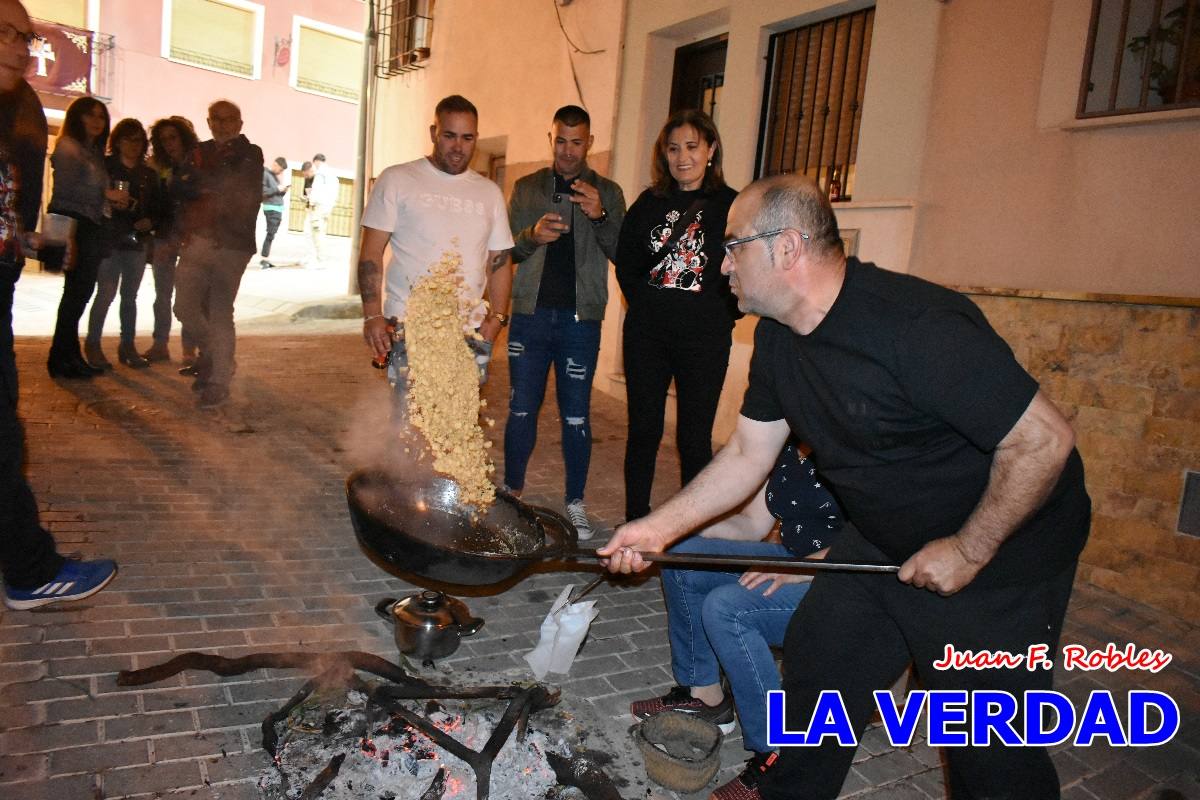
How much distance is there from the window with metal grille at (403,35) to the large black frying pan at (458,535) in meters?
12.4

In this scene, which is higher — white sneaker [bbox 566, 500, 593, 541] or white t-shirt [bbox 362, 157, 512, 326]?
white t-shirt [bbox 362, 157, 512, 326]

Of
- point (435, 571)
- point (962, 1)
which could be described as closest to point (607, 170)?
point (962, 1)

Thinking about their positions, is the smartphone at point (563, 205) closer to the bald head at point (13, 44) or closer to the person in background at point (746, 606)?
the person in background at point (746, 606)

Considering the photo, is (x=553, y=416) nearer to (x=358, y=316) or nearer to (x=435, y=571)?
(x=435, y=571)

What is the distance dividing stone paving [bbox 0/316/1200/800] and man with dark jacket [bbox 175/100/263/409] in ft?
2.17

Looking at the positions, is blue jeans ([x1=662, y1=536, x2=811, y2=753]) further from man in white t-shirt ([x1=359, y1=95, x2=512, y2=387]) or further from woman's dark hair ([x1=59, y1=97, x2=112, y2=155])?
woman's dark hair ([x1=59, y1=97, x2=112, y2=155])

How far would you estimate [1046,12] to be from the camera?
16.8ft

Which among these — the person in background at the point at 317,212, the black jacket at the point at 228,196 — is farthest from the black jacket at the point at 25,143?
Result: the person in background at the point at 317,212

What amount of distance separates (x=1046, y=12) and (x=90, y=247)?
8089 millimetres

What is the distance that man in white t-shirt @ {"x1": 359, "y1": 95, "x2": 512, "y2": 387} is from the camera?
4125 millimetres

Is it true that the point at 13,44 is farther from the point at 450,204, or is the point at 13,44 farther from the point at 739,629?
the point at 739,629

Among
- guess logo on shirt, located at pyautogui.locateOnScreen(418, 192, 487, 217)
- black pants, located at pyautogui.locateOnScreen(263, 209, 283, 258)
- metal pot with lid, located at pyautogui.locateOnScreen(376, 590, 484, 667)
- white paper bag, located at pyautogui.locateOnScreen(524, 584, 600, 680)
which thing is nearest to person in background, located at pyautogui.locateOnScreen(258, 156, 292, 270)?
black pants, located at pyautogui.locateOnScreen(263, 209, 283, 258)

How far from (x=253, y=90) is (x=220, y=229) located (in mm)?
19083

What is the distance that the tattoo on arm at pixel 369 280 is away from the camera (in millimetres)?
4203
